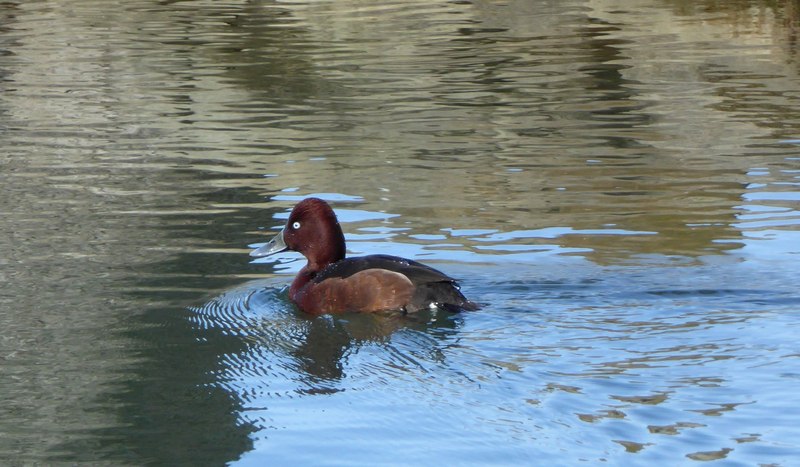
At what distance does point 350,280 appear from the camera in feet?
28.7

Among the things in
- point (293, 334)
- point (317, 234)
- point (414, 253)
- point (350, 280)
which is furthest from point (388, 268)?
point (414, 253)

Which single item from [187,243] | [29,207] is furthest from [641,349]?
[29,207]

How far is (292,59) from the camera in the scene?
21.0 meters

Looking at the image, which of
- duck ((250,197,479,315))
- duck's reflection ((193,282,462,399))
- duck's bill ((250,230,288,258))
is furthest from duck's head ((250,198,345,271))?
duck's reflection ((193,282,462,399))

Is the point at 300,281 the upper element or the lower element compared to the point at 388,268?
lower

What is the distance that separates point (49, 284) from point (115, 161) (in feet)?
14.2

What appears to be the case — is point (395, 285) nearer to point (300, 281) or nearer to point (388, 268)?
point (388, 268)

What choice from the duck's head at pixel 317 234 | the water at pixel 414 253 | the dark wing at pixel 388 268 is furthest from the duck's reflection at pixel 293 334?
the duck's head at pixel 317 234

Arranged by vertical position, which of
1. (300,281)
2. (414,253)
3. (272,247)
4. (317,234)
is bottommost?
(414,253)

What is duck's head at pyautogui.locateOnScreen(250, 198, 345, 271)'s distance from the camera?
929 cm

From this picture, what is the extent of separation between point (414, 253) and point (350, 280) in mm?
1418

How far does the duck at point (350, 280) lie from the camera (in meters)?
8.48

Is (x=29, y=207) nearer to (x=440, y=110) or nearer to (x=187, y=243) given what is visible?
(x=187, y=243)

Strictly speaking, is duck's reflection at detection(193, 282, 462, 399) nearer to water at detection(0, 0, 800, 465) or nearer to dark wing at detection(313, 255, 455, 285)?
water at detection(0, 0, 800, 465)
